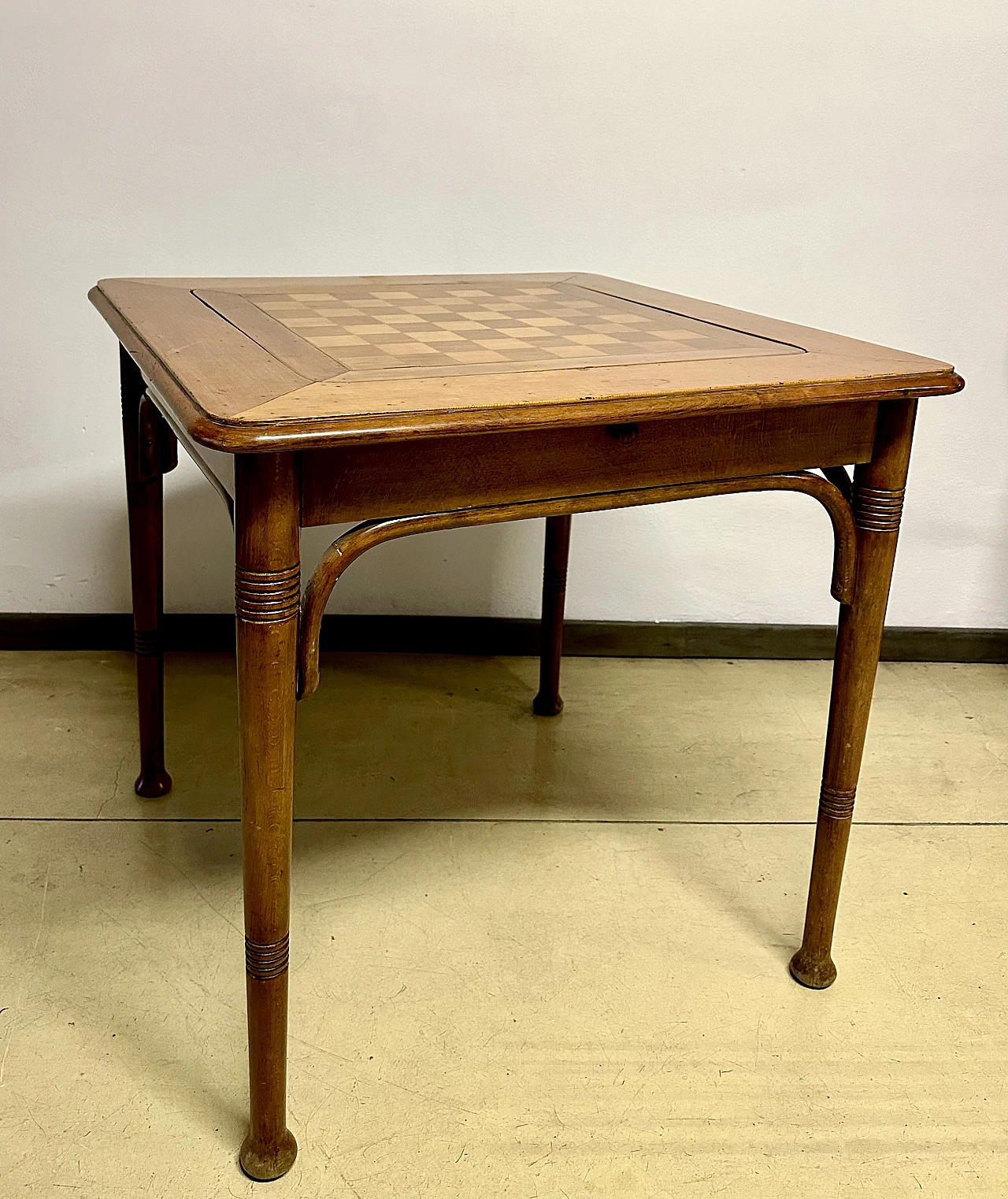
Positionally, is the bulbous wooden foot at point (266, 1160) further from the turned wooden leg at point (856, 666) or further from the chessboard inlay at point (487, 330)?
the chessboard inlay at point (487, 330)

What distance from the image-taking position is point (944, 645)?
2768mm

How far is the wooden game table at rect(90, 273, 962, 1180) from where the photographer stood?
114 cm

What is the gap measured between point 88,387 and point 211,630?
0.56m

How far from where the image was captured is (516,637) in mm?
2693

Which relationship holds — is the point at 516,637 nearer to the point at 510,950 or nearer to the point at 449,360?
the point at 510,950

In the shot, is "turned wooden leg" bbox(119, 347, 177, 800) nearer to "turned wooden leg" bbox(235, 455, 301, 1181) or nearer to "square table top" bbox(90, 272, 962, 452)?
"square table top" bbox(90, 272, 962, 452)

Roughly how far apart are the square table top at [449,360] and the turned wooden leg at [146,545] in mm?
162

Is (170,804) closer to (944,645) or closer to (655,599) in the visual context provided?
(655,599)

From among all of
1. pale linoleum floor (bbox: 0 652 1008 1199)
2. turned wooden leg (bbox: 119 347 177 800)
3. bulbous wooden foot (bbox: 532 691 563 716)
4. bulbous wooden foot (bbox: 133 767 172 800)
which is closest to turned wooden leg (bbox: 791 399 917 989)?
pale linoleum floor (bbox: 0 652 1008 1199)

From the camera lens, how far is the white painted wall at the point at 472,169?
229cm

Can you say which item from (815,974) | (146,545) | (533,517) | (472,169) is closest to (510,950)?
(815,974)

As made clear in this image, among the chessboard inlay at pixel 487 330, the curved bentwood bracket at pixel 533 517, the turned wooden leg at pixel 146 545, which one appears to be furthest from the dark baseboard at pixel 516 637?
the curved bentwood bracket at pixel 533 517

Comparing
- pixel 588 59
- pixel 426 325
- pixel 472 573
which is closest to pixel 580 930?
pixel 426 325

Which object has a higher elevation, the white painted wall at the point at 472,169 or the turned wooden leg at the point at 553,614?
the white painted wall at the point at 472,169
